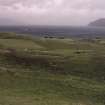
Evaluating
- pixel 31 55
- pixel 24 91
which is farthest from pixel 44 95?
pixel 31 55

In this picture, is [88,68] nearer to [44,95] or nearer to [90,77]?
[90,77]

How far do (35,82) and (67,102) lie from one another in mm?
11551

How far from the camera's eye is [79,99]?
37.2 m

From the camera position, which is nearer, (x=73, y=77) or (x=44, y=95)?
(x=44, y=95)

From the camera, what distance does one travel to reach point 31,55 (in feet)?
231

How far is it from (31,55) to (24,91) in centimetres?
3120

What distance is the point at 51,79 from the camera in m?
48.3

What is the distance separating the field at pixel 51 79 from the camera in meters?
36.3

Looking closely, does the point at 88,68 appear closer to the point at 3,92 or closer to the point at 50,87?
the point at 50,87

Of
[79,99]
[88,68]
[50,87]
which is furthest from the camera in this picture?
[88,68]

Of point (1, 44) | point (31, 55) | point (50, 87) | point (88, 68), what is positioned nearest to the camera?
point (50, 87)

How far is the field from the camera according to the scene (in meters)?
36.3

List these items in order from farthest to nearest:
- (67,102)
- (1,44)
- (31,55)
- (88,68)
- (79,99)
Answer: (1,44), (31,55), (88,68), (79,99), (67,102)

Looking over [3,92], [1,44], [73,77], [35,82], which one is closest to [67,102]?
[3,92]
